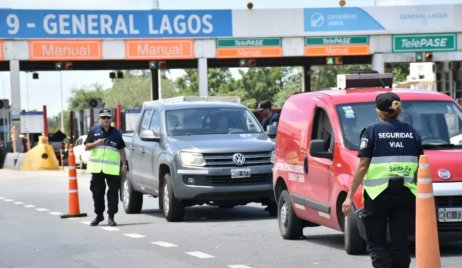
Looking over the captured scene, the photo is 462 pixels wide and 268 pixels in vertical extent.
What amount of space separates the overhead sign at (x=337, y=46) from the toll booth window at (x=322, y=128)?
1420 inches

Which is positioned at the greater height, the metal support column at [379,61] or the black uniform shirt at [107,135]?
the metal support column at [379,61]

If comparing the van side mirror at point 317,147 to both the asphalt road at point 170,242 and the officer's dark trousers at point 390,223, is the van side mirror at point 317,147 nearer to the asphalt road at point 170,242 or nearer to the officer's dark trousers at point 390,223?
the asphalt road at point 170,242

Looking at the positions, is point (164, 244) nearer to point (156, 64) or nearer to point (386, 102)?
point (386, 102)

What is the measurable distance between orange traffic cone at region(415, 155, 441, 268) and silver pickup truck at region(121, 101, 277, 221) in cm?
892

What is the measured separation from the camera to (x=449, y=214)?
452 inches

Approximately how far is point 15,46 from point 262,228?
3206 centimetres

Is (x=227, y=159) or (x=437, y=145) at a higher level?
(x=437, y=145)

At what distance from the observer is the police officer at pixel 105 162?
57.2 feet

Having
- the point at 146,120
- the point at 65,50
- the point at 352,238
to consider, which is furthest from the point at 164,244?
the point at 65,50

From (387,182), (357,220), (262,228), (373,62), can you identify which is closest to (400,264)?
(387,182)

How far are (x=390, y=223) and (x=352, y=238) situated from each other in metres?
3.16

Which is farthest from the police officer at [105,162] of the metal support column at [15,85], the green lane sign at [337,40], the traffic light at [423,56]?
the traffic light at [423,56]

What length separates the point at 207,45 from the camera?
48.5 meters

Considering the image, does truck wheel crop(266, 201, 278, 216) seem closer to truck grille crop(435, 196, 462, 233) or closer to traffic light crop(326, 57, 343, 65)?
truck grille crop(435, 196, 462, 233)
